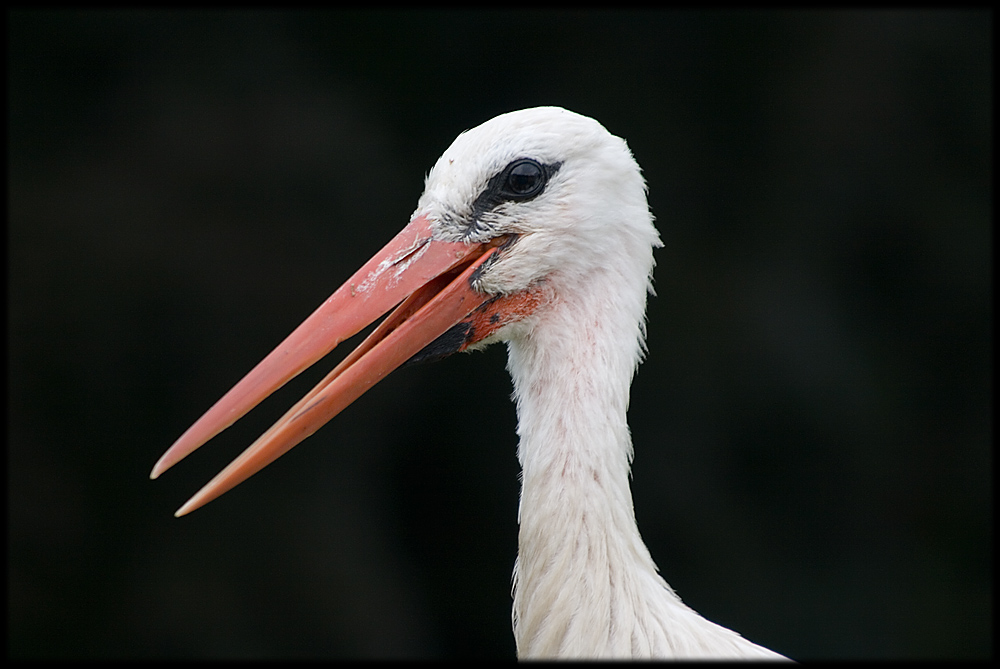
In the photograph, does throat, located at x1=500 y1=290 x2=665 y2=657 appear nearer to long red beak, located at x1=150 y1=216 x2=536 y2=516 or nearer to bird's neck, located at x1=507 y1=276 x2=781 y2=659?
bird's neck, located at x1=507 y1=276 x2=781 y2=659

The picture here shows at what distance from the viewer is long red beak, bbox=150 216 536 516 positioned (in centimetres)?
125

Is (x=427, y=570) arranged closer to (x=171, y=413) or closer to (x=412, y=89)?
(x=171, y=413)

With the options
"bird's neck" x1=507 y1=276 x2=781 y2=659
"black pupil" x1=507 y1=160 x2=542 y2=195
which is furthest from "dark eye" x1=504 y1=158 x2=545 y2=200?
"bird's neck" x1=507 y1=276 x2=781 y2=659

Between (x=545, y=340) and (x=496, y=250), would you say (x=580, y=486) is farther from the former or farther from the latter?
(x=496, y=250)

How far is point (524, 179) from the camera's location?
1.29m

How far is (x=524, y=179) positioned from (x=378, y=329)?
306 millimetres

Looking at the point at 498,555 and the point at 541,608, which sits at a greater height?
the point at 541,608

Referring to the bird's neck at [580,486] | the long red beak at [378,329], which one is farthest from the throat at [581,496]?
the long red beak at [378,329]

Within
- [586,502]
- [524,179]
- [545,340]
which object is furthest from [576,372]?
[524,179]

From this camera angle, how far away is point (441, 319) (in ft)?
4.28

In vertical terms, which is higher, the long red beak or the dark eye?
the dark eye

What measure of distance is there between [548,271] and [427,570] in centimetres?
223

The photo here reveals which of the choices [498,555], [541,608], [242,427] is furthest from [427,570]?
[541,608]

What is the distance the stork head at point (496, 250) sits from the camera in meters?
1.28
